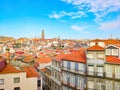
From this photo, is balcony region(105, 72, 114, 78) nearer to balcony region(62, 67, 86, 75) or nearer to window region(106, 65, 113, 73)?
window region(106, 65, 113, 73)

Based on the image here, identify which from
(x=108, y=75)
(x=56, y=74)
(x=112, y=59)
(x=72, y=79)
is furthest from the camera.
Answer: (x=56, y=74)

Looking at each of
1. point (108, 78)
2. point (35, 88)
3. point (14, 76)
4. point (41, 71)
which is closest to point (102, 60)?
point (108, 78)

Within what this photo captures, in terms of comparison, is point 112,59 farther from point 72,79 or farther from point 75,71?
point 72,79

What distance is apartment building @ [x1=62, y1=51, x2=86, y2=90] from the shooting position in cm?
3494

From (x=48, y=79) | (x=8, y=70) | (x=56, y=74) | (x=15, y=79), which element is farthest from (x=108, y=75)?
(x=48, y=79)

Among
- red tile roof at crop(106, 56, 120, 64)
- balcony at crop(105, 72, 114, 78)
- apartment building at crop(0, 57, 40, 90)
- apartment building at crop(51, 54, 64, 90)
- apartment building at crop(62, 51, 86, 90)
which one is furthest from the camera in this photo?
apartment building at crop(51, 54, 64, 90)

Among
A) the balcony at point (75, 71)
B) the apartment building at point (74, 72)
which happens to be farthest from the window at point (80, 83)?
the balcony at point (75, 71)

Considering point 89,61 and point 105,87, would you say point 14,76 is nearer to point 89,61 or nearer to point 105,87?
point 89,61

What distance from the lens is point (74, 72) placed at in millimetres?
36781

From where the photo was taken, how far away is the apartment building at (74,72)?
34.9 m

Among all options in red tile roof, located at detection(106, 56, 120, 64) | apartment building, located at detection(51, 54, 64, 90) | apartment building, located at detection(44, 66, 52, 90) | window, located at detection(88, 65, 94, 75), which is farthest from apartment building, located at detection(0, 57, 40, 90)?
red tile roof, located at detection(106, 56, 120, 64)

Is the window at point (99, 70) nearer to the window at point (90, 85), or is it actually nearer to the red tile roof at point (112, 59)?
the red tile roof at point (112, 59)

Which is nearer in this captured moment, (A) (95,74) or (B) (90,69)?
(A) (95,74)

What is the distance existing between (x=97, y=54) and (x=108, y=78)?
485 centimetres
